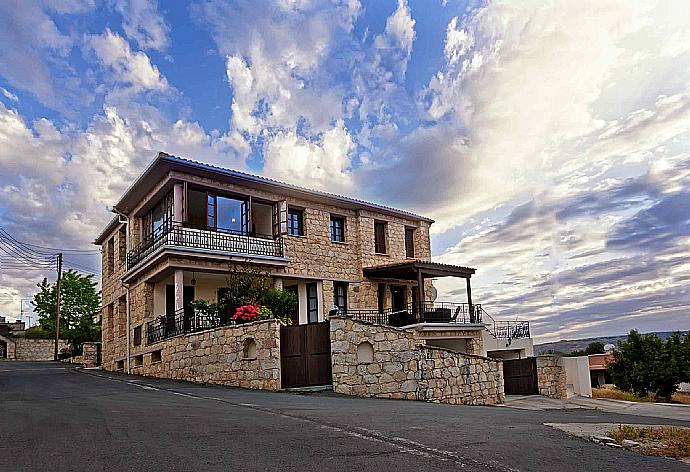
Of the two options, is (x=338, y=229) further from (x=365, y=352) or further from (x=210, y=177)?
(x=365, y=352)

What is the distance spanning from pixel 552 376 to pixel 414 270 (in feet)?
23.7

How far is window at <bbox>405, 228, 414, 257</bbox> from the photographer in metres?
29.9

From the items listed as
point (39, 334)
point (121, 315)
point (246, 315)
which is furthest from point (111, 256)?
point (39, 334)

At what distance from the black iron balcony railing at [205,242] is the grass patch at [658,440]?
15878mm

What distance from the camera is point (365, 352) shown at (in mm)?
15703

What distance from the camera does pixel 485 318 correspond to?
91.5ft

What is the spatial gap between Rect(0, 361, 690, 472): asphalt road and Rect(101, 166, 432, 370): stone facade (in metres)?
11.6

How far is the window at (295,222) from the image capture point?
82.5ft

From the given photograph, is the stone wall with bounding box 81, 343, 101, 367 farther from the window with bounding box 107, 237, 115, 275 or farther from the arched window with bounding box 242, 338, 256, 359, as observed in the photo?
the arched window with bounding box 242, 338, 256, 359

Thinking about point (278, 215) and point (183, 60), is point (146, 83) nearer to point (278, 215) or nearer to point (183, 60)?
point (183, 60)

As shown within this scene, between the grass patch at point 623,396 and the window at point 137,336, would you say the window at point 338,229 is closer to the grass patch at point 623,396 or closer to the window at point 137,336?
the window at point 137,336

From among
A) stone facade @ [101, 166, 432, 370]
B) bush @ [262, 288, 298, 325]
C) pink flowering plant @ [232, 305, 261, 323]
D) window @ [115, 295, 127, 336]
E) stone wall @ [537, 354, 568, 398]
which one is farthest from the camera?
window @ [115, 295, 127, 336]

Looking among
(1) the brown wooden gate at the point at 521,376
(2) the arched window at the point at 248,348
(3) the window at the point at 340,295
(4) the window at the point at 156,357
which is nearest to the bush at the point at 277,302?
(2) the arched window at the point at 248,348

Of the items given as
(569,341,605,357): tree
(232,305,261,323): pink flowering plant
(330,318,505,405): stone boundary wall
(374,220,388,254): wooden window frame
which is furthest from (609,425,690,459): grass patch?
(569,341,605,357): tree
